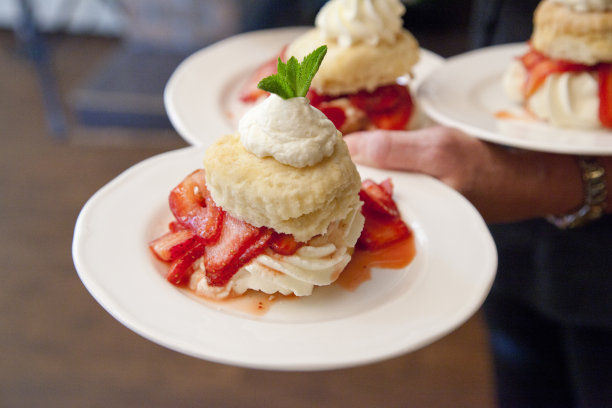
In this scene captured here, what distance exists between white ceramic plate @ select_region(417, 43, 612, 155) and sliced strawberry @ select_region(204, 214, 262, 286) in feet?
2.74

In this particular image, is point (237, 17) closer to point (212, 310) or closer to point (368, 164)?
point (368, 164)

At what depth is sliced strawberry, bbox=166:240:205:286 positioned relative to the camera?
128 cm

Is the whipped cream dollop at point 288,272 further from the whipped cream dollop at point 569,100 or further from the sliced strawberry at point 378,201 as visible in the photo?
the whipped cream dollop at point 569,100

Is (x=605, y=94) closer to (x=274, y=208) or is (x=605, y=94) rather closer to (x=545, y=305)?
(x=545, y=305)

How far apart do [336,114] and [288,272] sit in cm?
86

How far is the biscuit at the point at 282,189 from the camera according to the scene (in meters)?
1.20

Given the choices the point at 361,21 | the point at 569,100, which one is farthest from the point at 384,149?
the point at 569,100

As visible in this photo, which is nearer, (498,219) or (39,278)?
(498,219)

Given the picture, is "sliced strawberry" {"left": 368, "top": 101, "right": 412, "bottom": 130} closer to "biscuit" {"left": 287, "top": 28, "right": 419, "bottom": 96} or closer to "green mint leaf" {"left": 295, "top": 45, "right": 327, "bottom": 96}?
"biscuit" {"left": 287, "top": 28, "right": 419, "bottom": 96}

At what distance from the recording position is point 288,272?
127 centimetres

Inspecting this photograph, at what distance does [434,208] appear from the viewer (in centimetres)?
150

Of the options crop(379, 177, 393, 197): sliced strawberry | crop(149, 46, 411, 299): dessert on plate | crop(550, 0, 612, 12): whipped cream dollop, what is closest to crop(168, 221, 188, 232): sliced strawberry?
crop(149, 46, 411, 299): dessert on plate

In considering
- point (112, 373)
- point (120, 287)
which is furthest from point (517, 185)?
point (112, 373)

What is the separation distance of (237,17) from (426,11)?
2.20 metres
